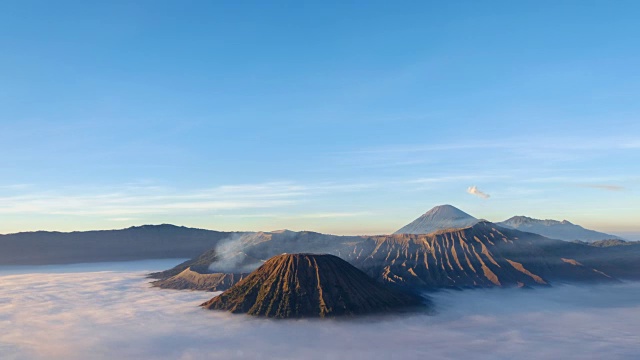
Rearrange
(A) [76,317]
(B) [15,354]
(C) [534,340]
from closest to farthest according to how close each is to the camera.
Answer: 1. (B) [15,354]
2. (C) [534,340]
3. (A) [76,317]

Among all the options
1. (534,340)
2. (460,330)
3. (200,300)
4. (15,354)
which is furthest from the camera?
(200,300)

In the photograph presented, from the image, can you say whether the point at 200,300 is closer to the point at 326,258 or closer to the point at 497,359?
the point at 326,258

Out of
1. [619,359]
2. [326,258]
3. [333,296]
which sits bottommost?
[619,359]

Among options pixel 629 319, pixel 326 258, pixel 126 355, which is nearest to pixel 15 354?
pixel 126 355

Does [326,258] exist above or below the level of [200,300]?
above

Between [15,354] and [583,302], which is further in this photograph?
[583,302]
